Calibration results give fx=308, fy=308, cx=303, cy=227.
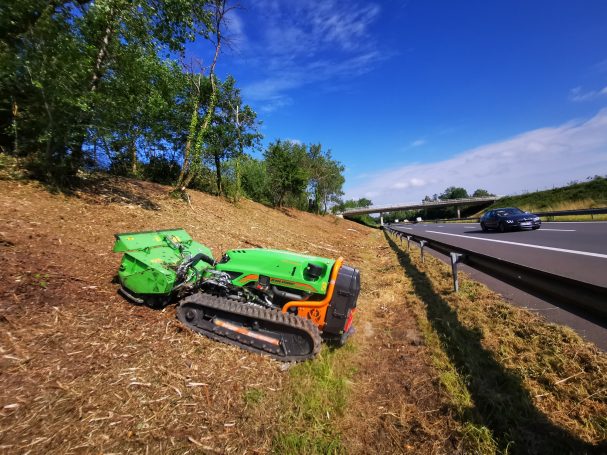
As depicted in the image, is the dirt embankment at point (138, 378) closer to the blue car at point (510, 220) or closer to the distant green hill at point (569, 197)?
the blue car at point (510, 220)

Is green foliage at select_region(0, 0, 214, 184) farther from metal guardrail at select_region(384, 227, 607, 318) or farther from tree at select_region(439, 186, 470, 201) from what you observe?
tree at select_region(439, 186, 470, 201)

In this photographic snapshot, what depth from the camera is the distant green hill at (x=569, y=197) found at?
1102 inches

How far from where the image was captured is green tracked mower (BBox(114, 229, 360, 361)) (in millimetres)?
3678

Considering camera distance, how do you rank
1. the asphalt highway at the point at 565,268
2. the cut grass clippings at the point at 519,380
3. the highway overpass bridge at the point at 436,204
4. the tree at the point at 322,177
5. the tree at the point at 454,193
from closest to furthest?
1. the cut grass clippings at the point at 519,380
2. the asphalt highway at the point at 565,268
3. the tree at the point at 322,177
4. the highway overpass bridge at the point at 436,204
5. the tree at the point at 454,193

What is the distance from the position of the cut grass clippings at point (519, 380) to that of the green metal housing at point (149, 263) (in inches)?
135

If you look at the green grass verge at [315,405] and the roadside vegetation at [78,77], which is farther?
the roadside vegetation at [78,77]

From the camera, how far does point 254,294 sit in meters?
4.13

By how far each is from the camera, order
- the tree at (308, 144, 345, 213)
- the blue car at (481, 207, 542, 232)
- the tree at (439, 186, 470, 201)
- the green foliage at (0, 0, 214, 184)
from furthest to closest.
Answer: the tree at (439, 186, 470, 201), the tree at (308, 144, 345, 213), the blue car at (481, 207, 542, 232), the green foliage at (0, 0, 214, 184)

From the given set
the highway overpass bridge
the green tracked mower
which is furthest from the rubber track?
the highway overpass bridge

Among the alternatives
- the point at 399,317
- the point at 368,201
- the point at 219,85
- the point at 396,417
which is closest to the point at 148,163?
the point at 219,85

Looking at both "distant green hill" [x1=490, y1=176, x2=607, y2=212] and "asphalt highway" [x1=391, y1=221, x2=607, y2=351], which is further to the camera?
"distant green hill" [x1=490, y1=176, x2=607, y2=212]

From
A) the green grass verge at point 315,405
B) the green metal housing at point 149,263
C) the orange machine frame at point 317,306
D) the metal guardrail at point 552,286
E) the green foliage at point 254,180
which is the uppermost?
the green foliage at point 254,180

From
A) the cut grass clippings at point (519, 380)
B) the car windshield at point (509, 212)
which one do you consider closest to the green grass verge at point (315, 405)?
the cut grass clippings at point (519, 380)

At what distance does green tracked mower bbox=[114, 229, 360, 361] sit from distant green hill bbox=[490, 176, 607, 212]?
31358 millimetres
